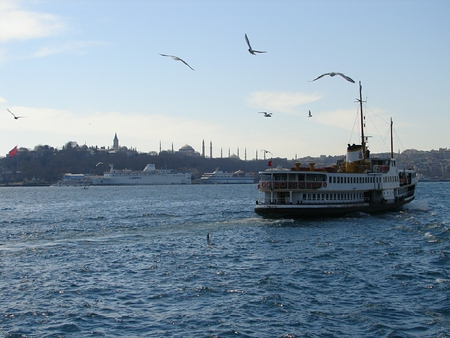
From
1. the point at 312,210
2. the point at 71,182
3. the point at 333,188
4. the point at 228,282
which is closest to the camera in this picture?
the point at 228,282

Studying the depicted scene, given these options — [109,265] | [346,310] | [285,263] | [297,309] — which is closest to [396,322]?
[346,310]

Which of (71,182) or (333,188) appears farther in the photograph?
(71,182)

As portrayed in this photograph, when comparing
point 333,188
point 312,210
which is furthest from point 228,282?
point 333,188

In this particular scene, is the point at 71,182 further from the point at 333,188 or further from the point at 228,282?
the point at 228,282

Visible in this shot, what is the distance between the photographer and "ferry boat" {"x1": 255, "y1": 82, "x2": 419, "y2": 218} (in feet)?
147

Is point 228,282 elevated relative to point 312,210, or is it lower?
lower

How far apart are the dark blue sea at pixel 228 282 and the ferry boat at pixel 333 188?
458 cm

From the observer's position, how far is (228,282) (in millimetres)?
23250

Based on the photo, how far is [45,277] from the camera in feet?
80.7

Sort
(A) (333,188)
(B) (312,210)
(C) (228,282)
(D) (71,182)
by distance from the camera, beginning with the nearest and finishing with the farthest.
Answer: (C) (228,282) < (B) (312,210) < (A) (333,188) < (D) (71,182)

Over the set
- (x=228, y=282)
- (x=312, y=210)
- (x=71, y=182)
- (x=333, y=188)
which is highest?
(x=333, y=188)

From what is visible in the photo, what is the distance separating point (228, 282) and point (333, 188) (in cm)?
2618

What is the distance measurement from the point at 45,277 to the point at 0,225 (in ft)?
83.7

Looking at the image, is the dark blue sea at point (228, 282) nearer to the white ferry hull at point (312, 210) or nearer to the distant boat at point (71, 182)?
the white ferry hull at point (312, 210)
